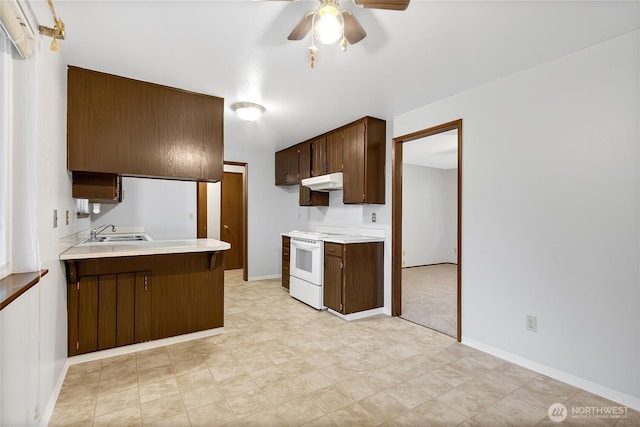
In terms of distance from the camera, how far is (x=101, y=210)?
4.11 m

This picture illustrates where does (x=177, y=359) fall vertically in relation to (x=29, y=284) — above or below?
below

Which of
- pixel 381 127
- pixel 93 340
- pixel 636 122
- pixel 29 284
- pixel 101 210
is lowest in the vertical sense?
pixel 93 340

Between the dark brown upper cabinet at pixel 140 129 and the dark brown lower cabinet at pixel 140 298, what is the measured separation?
80cm

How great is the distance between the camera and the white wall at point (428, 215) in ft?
22.7

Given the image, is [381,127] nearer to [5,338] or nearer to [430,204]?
[5,338]

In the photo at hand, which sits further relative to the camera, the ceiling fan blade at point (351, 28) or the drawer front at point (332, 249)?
the drawer front at point (332, 249)

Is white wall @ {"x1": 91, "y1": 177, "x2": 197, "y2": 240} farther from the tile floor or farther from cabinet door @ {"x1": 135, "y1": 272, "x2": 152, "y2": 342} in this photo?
the tile floor

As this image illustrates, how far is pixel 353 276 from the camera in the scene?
349 cm

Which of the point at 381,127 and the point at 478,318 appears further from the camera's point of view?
the point at 381,127

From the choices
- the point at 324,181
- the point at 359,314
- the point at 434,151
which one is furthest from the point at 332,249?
the point at 434,151

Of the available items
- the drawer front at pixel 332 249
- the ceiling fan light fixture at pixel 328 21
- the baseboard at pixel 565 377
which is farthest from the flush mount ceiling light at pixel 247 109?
the baseboard at pixel 565 377

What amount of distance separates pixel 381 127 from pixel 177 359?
3.12 m

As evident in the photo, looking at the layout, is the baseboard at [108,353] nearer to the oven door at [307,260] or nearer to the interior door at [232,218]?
the oven door at [307,260]

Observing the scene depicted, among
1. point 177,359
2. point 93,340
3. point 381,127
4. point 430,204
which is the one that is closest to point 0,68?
point 93,340
